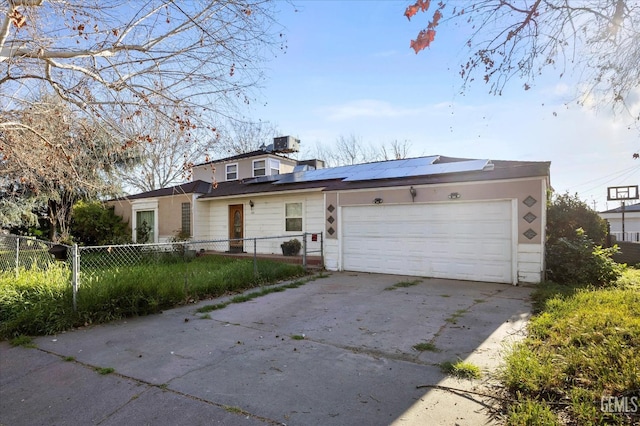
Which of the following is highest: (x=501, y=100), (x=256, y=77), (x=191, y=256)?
(x=256, y=77)

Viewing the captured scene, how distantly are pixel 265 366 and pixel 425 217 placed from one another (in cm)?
650

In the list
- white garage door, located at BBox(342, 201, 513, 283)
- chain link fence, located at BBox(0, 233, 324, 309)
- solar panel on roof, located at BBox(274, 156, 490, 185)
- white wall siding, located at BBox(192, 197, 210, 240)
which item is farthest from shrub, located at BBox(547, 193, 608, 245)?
white wall siding, located at BBox(192, 197, 210, 240)

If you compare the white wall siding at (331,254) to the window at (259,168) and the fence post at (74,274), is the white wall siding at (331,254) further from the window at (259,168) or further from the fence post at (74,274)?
the window at (259,168)

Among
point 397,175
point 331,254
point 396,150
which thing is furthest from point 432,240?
point 396,150

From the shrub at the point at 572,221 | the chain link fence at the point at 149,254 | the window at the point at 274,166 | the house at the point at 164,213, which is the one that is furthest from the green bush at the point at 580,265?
the window at the point at 274,166

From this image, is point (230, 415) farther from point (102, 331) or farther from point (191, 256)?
point (191, 256)

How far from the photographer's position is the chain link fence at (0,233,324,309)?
715 cm

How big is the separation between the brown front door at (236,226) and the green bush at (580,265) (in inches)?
413

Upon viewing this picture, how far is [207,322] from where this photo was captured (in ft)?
17.0

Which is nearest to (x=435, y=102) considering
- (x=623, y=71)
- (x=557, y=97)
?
(x=557, y=97)

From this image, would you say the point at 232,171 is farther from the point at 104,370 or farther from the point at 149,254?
the point at 104,370

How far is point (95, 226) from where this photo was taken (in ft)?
54.4

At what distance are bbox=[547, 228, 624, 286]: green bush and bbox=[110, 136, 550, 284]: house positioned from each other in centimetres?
50

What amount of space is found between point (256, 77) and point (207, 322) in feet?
12.4
